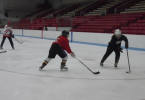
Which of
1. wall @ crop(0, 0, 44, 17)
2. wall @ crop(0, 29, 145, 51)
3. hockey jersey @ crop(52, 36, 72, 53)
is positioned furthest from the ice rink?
wall @ crop(0, 0, 44, 17)

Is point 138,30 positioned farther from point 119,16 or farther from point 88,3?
point 88,3

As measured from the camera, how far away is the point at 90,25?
1382cm

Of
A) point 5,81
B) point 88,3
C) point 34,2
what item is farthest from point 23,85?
point 34,2

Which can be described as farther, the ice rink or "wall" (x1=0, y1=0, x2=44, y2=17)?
"wall" (x1=0, y1=0, x2=44, y2=17)

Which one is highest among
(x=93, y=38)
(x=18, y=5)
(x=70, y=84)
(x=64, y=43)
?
(x=18, y=5)

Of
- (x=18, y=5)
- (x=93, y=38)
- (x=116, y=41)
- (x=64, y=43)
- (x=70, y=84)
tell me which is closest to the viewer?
(x=70, y=84)

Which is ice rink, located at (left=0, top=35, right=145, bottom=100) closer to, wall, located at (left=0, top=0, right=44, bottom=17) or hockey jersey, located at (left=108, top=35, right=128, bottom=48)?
hockey jersey, located at (left=108, top=35, right=128, bottom=48)

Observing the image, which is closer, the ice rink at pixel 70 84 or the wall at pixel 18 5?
the ice rink at pixel 70 84

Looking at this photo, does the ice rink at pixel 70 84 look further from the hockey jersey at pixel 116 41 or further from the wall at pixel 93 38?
the wall at pixel 93 38

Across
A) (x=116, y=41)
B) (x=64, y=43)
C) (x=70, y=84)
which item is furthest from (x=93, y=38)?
(x=70, y=84)

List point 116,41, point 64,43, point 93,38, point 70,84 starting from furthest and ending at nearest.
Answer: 1. point 93,38
2. point 116,41
3. point 64,43
4. point 70,84

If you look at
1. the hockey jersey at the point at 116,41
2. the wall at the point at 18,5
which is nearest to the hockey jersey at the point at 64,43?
the hockey jersey at the point at 116,41

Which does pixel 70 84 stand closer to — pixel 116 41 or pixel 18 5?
pixel 116 41

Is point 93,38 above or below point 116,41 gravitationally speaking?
below
